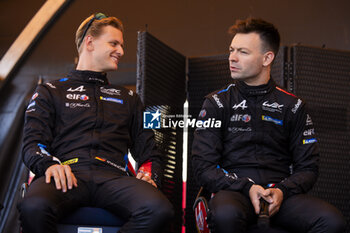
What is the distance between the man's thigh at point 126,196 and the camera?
7.55 ft

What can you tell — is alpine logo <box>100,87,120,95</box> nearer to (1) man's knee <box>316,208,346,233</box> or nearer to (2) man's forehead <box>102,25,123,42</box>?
(2) man's forehead <box>102,25,123,42</box>

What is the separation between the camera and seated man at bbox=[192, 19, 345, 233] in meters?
2.33

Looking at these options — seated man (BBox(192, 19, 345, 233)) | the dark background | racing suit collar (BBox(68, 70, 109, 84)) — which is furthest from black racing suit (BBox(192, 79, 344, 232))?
the dark background

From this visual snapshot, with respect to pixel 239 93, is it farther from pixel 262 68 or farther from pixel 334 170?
pixel 334 170

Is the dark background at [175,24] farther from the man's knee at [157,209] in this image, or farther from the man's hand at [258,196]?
the man's knee at [157,209]

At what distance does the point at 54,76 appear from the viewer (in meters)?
5.52

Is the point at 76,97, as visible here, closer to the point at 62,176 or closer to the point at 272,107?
the point at 62,176

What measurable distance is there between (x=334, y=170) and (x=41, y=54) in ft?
11.4

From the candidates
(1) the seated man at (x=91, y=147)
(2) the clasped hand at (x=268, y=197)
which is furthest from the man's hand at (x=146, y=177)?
(2) the clasped hand at (x=268, y=197)

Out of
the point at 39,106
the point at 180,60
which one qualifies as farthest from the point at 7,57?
the point at 39,106

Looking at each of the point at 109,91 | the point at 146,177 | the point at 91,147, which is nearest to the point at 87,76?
the point at 109,91

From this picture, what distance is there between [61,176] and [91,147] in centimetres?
32

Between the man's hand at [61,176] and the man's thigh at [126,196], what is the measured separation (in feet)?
0.46

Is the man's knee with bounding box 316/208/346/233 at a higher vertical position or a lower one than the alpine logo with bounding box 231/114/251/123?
lower
